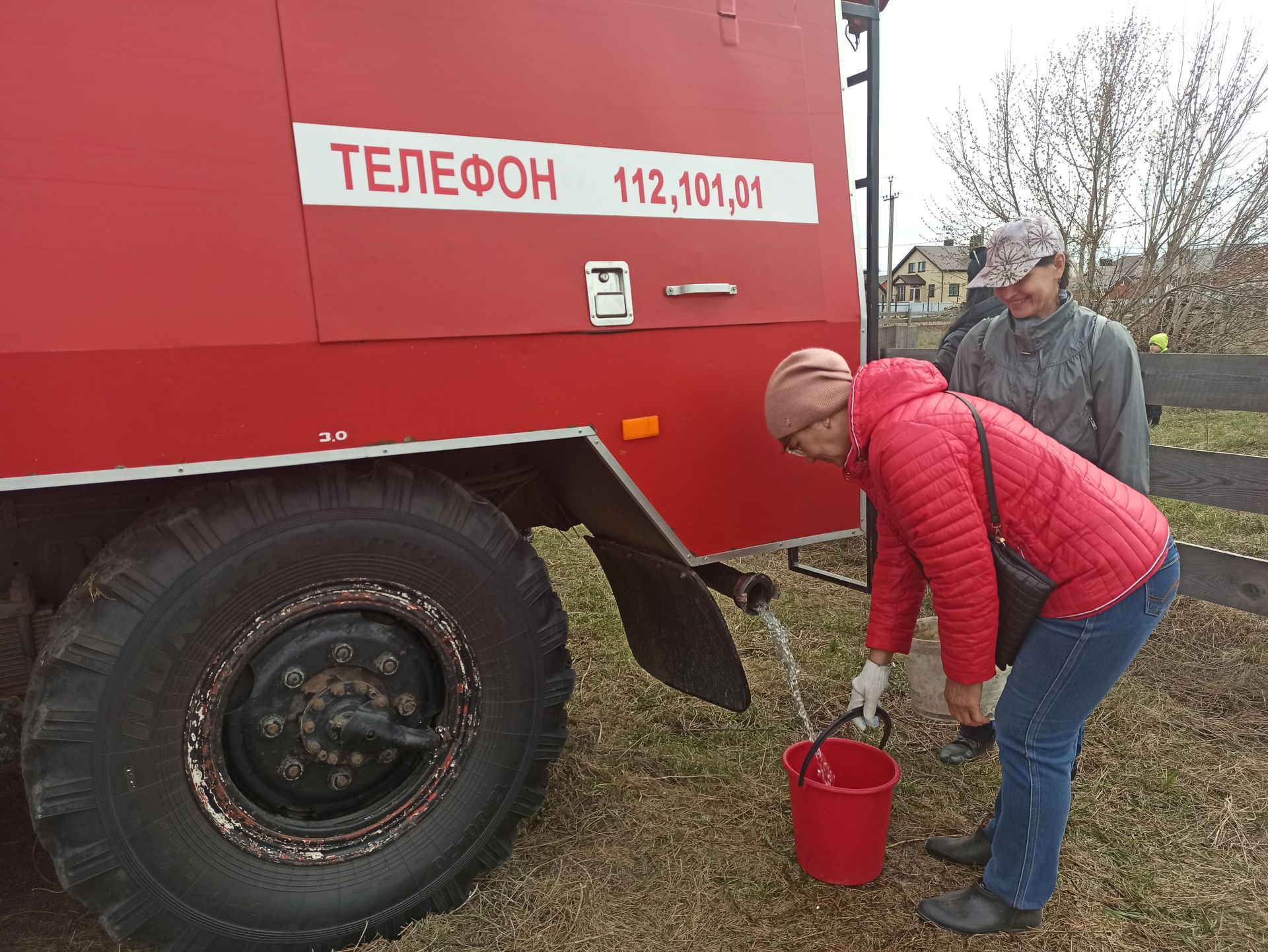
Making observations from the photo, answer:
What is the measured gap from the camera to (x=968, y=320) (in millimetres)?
4031

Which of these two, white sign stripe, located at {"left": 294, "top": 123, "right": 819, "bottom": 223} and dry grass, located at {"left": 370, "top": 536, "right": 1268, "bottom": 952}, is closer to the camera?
white sign stripe, located at {"left": 294, "top": 123, "right": 819, "bottom": 223}

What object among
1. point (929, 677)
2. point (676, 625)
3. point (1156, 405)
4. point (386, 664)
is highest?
point (1156, 405)

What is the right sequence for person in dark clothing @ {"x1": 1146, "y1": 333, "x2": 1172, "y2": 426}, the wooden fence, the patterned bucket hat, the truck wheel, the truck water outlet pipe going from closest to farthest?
1. the truck wheel
2. the patterned bucket hat
3. the truck water outlet pipe
4. the wooden fence
5. person in dark clothing @ {"x1": 1146, "y1": 333, "x2": 1172, "y2": 426}

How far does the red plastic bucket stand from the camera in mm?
2363

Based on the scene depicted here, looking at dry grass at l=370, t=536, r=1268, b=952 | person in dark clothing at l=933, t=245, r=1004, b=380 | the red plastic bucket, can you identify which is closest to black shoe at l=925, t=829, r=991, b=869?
dry grass at l=370, t=536, r=1268, b=952

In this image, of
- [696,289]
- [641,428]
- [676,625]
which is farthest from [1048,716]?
[696,289]

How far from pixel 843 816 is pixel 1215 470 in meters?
2.60

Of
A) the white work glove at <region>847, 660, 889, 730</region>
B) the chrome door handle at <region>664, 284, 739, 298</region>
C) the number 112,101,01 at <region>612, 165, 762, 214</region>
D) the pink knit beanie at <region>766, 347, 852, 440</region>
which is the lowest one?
the white work glove at <region>847, 660, 889, 730</region>

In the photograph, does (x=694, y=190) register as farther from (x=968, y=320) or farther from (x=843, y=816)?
(x=968, y=320)

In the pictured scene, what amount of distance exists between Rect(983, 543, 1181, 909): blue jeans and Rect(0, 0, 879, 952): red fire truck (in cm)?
81

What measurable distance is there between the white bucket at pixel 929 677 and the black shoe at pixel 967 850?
2.45 feet

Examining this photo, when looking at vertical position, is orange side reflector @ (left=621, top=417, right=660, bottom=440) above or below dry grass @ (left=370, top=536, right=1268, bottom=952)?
above

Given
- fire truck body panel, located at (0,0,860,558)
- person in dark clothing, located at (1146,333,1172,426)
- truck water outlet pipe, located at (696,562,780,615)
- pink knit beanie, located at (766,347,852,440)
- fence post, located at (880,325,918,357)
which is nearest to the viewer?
fire truck body panel, located at (0,0,860,558)

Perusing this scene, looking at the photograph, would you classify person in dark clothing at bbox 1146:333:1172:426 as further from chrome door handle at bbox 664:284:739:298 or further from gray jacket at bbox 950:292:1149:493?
chrome door handle at bbox 664:284:739:298
